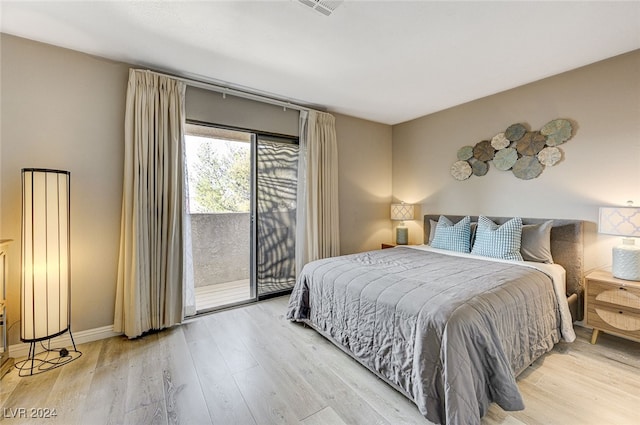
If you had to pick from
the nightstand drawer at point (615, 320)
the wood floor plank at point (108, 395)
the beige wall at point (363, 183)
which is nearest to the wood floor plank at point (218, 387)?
the wood floor plank at point (108, 395)

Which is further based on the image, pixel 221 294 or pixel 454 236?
pixel 221 294

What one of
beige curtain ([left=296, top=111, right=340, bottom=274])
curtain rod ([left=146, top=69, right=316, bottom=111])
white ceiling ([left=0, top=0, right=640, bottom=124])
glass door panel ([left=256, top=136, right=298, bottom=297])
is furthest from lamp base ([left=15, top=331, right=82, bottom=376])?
curtain rod ([left=146, top=69, right=316, bottom=111])

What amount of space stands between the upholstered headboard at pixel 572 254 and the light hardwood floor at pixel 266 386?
0.36 meters

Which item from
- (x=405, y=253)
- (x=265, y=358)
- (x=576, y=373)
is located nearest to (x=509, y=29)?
(x=405, y=253)

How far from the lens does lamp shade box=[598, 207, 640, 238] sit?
2.01 metres

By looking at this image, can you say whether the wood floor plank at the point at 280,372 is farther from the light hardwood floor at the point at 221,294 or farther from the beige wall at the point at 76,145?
the beige wall at the point at 76,145

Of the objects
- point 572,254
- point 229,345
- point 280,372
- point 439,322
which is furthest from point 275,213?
point 572,254

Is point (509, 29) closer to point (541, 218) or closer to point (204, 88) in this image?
point (541, 218)

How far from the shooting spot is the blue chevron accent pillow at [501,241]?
2588 millimetres

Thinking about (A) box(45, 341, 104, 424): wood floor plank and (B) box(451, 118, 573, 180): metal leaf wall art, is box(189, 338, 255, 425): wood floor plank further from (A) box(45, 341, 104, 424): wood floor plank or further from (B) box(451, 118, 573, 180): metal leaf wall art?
(B) box(451, 118, 573, 180): metal leaf wall art

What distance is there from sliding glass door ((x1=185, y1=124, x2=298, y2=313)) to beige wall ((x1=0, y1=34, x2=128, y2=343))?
0.80 metres

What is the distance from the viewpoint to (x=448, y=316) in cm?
141

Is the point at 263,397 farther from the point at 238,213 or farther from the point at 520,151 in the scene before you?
the point at 520,151

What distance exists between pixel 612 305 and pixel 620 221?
686mm
